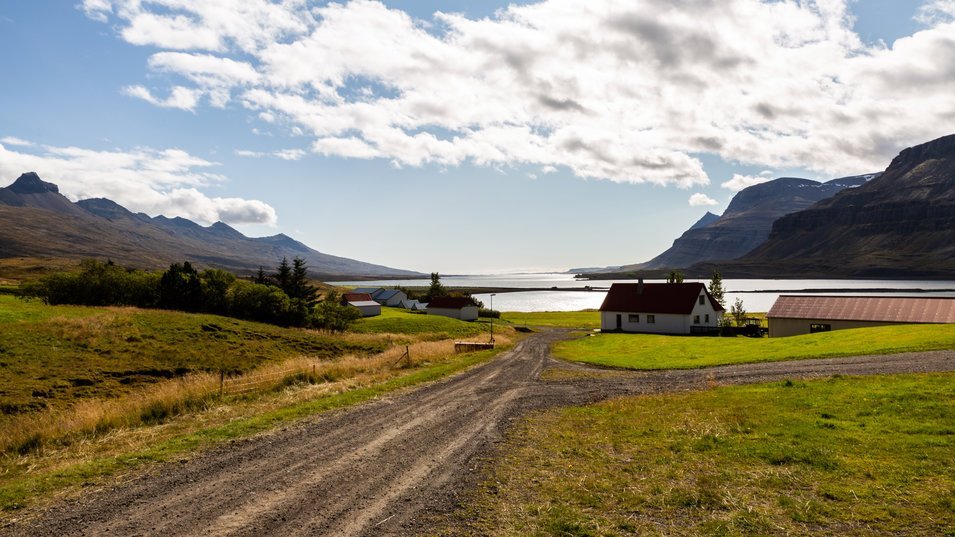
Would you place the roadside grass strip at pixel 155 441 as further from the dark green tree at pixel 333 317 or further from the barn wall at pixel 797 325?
the barn wall at pixel 797 325

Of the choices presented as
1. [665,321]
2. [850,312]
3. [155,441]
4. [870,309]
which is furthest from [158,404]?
[870,309]

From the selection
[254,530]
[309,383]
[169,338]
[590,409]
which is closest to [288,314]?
[169,338]

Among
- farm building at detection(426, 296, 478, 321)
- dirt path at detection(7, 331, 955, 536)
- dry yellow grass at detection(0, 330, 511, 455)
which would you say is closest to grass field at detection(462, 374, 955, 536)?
dirt path at detection(7, 331, 955, 536)

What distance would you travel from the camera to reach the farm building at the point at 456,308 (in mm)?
110938

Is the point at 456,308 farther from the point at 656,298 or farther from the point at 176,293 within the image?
the point at 176,293

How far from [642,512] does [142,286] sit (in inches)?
2761

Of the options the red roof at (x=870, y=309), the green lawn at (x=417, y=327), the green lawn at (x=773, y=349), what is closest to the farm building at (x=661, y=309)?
the red roof at (x=870, y=309)

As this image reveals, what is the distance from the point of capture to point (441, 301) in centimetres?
11531

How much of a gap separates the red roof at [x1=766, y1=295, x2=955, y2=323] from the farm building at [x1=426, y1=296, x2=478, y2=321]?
205ft

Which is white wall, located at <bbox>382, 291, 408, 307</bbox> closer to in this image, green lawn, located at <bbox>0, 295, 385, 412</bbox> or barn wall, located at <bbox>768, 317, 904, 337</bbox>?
green lawn, located at <bbox>0, 295, 385, 412</bbox>

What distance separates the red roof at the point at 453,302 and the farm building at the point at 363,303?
44.7 feet

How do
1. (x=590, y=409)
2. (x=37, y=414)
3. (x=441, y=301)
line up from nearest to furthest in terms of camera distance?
1. (x=590, y=409)
2. (x=37, y=414)
3. (x=441, y=301)

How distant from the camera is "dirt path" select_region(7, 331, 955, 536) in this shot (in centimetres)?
968

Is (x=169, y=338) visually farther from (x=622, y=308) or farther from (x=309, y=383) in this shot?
(x=622, y=308)
